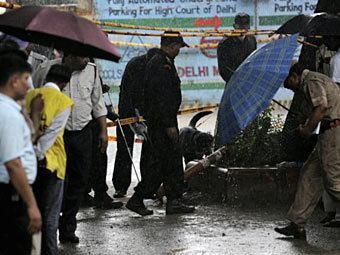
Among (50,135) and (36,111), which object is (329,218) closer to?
(50,135)

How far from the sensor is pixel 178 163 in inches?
442

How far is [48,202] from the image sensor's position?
8.12m

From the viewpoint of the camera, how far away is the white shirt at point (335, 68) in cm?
1060

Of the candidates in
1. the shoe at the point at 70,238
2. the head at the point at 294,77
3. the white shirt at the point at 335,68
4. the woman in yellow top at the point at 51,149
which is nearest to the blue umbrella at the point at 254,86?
the head at the point at 294,77

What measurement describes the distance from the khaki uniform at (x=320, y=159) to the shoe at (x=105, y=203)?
8.66 ft

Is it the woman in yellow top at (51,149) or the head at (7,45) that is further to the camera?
the woman in yellow top at (51,149)

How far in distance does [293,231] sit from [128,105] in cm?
340

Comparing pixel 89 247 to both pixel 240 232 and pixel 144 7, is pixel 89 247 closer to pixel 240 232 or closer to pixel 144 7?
pixel 240 232

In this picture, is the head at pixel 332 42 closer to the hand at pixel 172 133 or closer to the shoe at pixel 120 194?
the hand at pixel 172 133

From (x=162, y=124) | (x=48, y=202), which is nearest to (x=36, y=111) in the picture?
(x=48, y=202)

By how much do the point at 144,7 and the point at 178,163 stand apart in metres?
9.87

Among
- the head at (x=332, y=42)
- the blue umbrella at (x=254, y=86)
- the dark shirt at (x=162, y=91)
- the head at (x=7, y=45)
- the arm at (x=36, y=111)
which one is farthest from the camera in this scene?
the dark shirt at (x=162, y=91)

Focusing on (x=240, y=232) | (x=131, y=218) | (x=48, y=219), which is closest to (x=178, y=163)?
(x=131, y=218)

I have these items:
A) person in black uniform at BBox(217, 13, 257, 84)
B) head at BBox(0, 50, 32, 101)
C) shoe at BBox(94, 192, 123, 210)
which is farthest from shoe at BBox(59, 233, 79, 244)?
person in black uniform at BBox(217, 13, 257, 84)
